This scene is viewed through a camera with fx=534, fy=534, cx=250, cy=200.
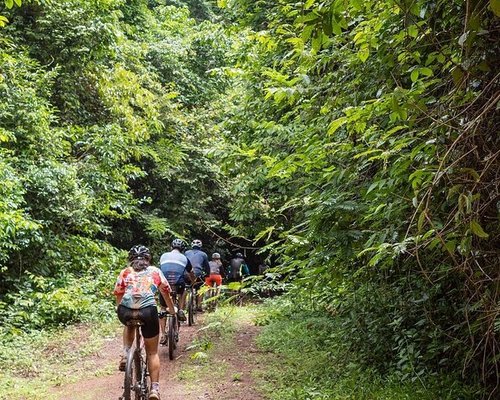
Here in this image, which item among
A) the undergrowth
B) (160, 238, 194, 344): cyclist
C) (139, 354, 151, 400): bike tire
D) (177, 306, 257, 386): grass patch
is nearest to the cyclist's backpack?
(177, 306, 257, 386): grass patch

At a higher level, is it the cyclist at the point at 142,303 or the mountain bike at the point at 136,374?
the cyclist at the point at 142,303

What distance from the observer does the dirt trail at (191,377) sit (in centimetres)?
639

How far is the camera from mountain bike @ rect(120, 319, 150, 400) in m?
5.04

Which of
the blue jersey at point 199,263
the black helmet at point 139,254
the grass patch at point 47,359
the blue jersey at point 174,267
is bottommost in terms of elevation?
the grass patch at point 47,359

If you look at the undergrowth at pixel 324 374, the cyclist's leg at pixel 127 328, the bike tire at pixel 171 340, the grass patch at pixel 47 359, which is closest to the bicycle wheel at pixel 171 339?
the bike tire at pixel 171 340

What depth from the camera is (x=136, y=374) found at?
5379mm

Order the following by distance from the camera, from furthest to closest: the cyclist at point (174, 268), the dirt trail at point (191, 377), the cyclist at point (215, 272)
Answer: the cyclist at point (215, 272)
the cyclist at point (174, 268)
the dirt trail at point (191, 377)

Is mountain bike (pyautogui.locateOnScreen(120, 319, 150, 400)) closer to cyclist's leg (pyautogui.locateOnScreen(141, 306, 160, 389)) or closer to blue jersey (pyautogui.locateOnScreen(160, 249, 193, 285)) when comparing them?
cyclist's leg (pyautogui.locateOnScreen(141, 306, 160, 389))

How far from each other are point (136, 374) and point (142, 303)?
2.60 ft

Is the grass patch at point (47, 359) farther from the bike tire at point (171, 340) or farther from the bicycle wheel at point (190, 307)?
the bicycle wheel at point (190, 307)

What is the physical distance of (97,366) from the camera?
7.92 meters

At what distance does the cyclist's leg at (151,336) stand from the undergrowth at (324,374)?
55.5 inches

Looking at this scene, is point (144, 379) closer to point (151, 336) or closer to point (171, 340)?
point (151, 336)

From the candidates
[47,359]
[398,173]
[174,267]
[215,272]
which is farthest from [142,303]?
[215,272]
